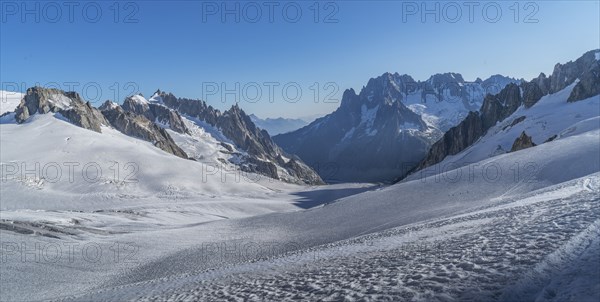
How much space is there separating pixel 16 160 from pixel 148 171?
73.7 feet

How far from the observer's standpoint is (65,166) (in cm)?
6900

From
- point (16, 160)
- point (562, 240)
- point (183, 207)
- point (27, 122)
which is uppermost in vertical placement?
point (27, 122)

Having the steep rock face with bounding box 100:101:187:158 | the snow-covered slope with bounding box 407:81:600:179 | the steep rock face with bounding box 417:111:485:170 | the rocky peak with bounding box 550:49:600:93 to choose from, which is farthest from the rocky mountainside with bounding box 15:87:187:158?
the rocky peak with bounding box 550:49:600:93

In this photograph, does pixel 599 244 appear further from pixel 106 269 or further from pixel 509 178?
pixel 509 178

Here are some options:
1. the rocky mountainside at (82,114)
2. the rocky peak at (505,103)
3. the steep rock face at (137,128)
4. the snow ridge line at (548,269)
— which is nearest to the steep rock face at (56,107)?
the rocky mountainside at (82,114)

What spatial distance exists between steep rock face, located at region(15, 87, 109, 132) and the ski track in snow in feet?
355

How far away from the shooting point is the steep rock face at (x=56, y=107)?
105 m

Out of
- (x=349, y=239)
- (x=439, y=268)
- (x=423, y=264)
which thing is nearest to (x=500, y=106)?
(x=349, y=239)

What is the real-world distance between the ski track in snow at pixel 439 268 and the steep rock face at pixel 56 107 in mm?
108298

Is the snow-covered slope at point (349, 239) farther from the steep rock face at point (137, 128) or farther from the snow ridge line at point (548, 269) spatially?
the steep rock face at point (137, 128)

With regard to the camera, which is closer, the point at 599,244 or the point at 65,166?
the point at 599,244

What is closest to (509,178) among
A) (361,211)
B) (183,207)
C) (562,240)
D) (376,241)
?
(361,211)

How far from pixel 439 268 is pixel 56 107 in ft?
420

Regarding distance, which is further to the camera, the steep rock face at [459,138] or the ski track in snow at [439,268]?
the steep rock face at [459,138]
